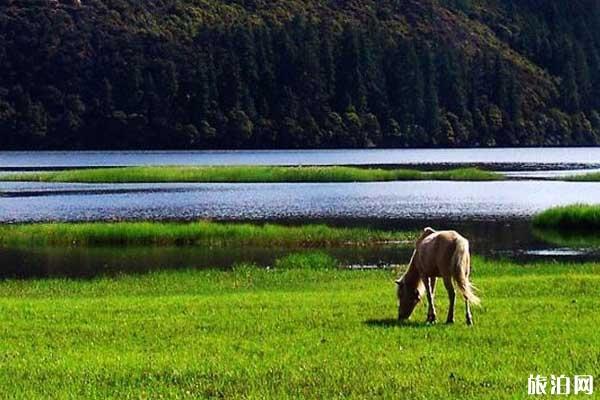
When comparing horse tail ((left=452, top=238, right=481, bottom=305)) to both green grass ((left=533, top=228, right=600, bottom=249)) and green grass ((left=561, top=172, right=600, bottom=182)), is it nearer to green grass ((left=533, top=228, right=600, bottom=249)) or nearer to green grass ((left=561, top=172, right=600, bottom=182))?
green grass ((left=533, top=228, right=600, bottom=249))

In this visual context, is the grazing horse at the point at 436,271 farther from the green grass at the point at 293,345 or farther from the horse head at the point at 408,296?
the green grass at the point at 293,345

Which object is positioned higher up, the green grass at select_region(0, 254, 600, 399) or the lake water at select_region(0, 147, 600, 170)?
the green grass at select_region(0, 254, 600, 399)

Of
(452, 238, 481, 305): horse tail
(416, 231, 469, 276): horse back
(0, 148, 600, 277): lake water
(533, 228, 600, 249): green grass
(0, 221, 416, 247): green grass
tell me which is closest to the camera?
(452, 238, 481, 305): horse tail

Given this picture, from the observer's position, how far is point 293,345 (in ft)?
58.1

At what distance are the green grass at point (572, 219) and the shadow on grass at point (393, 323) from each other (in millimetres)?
35870

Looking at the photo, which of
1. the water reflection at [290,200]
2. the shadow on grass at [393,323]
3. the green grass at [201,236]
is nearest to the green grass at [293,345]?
the shadow on grass at [393,323]

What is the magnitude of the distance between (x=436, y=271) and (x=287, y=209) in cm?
4966

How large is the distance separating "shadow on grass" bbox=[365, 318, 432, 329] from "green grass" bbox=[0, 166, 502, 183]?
80.7 meters

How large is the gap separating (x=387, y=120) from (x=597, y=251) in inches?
5877

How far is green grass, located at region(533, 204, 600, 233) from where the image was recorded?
54.7 meters

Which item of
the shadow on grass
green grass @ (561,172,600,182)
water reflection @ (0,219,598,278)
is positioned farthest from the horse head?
green grass @ (561,172,600,182)

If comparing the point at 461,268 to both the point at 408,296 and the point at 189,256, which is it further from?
the point at 189,256

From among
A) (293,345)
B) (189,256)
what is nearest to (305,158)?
(189,256)

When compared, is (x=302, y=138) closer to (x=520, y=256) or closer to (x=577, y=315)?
(x=520, y=256)
